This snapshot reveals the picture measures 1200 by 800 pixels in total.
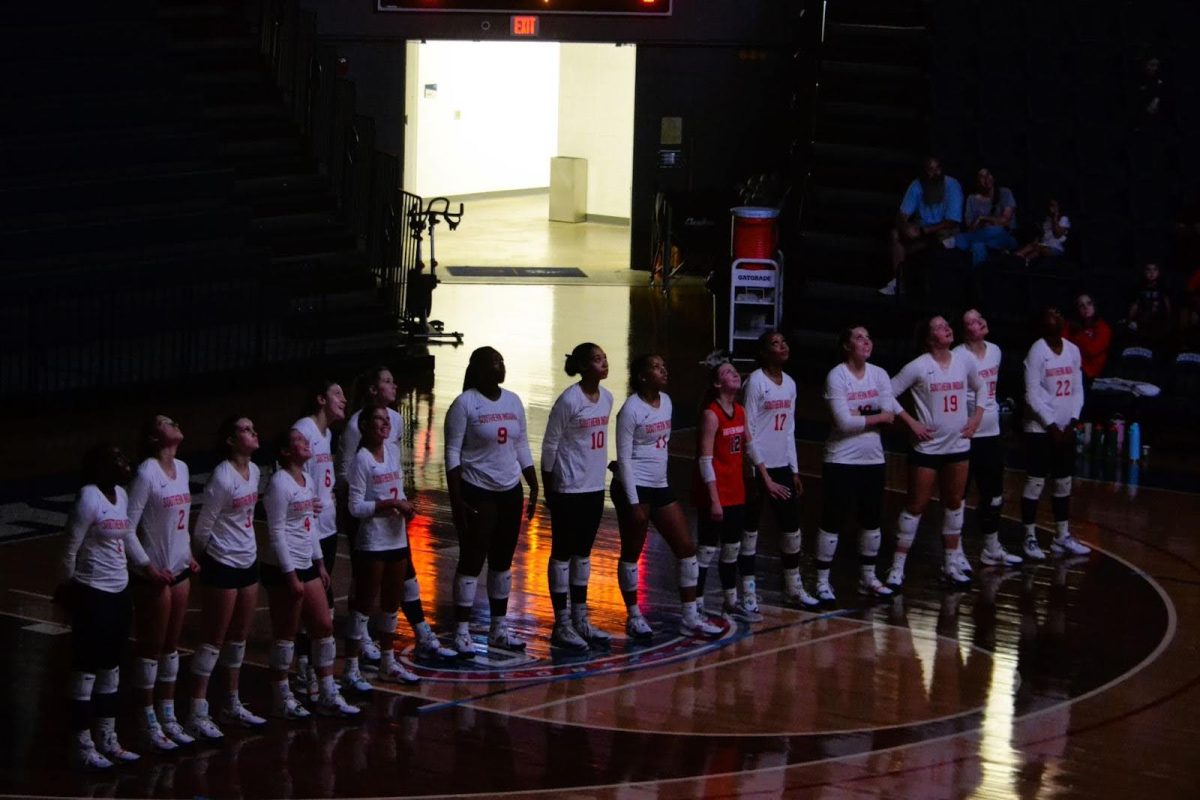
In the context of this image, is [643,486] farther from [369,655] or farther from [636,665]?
[369,655]

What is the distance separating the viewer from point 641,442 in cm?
1104

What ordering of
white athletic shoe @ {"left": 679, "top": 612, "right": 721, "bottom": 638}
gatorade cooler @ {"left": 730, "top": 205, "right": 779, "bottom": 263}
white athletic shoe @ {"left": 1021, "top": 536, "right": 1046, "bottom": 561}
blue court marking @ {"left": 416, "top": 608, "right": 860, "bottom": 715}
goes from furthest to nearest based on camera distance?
gatorade cooler @ {"left": 730, "top": 205, "right": 779, "bottom": 263}
white athletic shoe @ {"left": 1021, "top": 536, "right": 1046, "bottom": 561}
white athletic shoe @ {"left": 679, "top": 612, "right": 721, "bottom": 638}
blue court marking @ {"left": 416, "top": 608, "right": 860, "bottom": 715}

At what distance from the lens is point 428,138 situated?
34.8 m

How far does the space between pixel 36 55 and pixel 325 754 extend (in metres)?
14.0

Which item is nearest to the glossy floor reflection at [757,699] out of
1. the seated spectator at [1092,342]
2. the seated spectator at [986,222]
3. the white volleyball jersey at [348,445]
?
the white volleyball jersey at [348,445]

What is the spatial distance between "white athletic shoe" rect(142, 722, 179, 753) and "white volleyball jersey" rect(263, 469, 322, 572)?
97 cm

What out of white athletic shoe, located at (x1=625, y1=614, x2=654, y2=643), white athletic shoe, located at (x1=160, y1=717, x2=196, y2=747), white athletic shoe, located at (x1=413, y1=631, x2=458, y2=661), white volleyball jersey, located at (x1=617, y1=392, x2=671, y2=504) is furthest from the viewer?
white athletic shoe, located at (x1=625, y1=614, x2=654, y2=643)

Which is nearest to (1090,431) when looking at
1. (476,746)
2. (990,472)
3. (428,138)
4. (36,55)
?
(990,472)

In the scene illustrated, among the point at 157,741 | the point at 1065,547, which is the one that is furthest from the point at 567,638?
the point at 1065,547

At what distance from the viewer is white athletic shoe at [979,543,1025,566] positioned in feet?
44.0

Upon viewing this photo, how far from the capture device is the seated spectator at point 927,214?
64.5ft

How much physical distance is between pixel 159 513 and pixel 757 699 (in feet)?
11.0

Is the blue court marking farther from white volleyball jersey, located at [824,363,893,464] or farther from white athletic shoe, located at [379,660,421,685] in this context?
white volleyball jersey, located at [824,363,893,464]

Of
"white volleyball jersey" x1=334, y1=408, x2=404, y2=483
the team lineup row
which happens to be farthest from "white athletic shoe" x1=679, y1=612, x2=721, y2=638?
"white volleyball jersey" x1=334, y1=408, x2=404, y2=483
